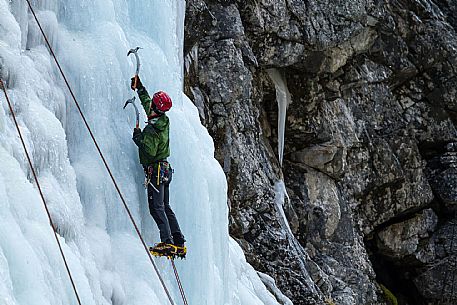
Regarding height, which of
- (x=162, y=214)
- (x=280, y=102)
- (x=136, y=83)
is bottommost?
(x=162, y=214)

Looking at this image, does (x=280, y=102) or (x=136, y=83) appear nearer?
(x=136, y=83)

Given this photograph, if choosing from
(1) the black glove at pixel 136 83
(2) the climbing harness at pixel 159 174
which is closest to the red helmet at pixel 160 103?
(1) the black glove at pixel 136 83

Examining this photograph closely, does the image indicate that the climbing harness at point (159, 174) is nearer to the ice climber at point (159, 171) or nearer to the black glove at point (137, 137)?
the ice climber at point (159, 171)

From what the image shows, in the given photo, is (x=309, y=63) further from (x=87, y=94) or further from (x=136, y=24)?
(x=87, y=94)

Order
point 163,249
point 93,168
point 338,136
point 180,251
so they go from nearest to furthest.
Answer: point 93,168
point 163,249
point 180,251
point 338,136

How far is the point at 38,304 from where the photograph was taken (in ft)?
13.6

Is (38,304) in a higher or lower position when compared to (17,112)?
lower

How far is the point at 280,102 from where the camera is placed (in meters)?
15.6

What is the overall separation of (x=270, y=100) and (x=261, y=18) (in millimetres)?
2022

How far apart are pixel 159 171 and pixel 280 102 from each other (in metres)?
9.54

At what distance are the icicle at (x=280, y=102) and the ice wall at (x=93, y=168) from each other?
24.5ft

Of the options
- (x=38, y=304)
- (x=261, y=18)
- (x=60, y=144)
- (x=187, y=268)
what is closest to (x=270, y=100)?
(x=261, y=18)

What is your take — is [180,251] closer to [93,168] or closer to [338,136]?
[93,168]

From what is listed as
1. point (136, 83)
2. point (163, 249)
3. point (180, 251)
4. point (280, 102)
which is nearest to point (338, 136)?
point (280, 102)
